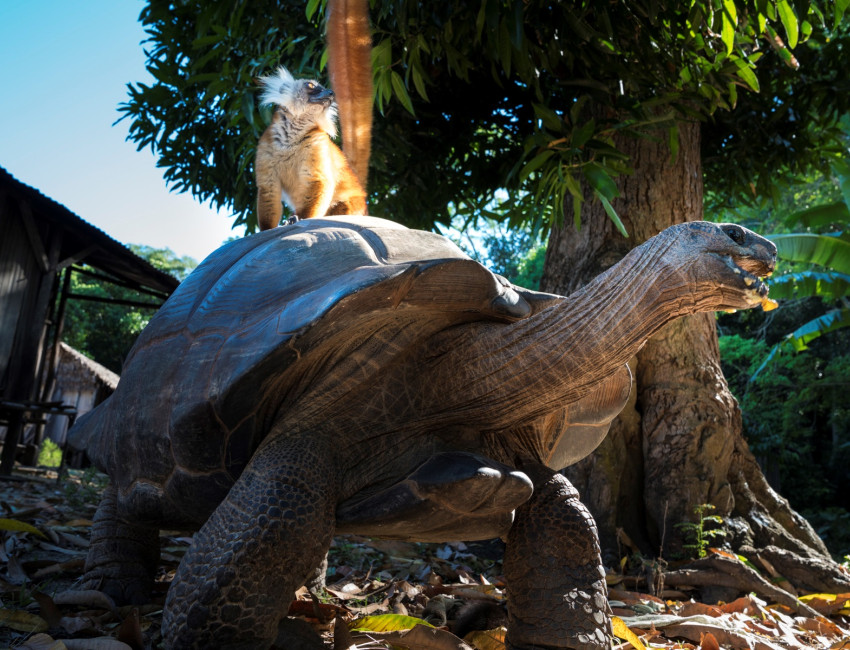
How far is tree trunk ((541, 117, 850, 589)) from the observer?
4004 millimetres

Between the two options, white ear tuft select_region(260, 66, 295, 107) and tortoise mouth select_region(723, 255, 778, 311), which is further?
white ear tuft select_region(260, 66, 295, 107)

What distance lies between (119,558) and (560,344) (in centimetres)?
190

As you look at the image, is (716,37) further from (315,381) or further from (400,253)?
(315,381)

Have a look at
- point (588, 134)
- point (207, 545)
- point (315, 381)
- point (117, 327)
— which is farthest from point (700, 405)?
point (117, 327)

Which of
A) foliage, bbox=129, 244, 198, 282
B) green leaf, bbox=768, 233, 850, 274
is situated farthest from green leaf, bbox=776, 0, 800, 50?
foliage, bbox=129, 244, 198, 282

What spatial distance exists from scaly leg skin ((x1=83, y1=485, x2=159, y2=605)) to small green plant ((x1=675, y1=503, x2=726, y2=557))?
2.71 meters

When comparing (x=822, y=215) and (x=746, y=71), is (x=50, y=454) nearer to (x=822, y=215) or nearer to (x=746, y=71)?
(x=746, y=71)

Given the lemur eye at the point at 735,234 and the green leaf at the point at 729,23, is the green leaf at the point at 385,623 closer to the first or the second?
the lemur eye at the point at 735,234

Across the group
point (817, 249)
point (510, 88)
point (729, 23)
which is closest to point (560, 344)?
point (729, 23)

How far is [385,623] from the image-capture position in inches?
85.8

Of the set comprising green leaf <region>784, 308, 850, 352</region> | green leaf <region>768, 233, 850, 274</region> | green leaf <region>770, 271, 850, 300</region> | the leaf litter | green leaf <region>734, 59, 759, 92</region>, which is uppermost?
green leaf <region>768, 233, 850, 274</region>

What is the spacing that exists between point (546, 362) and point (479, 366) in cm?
23

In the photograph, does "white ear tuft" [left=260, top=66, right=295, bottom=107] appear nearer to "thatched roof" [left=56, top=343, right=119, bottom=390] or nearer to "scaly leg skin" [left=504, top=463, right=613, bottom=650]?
"scaly leg skin" [left=504, top=463, right=613, bottom=650]

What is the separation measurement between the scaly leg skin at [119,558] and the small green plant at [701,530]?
2.71m
